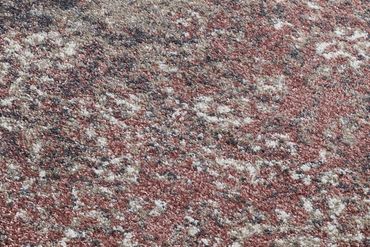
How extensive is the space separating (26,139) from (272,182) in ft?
4.41

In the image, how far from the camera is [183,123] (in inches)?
138

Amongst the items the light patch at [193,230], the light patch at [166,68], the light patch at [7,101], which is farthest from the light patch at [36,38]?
the light patch at [193,230]

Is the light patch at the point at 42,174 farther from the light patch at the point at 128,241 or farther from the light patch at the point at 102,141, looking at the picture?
the light patch at the point at 128,241

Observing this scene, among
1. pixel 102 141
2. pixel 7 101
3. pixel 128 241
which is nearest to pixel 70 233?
pixel 128 241

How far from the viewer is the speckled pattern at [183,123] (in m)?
3.11

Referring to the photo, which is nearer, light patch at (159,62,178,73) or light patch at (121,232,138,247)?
light patch at (121,232,138,247)

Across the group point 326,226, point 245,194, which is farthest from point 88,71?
point 326,226

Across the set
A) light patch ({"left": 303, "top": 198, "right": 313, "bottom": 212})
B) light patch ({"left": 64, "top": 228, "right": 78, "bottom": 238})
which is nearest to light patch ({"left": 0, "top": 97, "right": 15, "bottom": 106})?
light patch ({"left": 64, "top": 228, "right": 78, "bottom": 238})

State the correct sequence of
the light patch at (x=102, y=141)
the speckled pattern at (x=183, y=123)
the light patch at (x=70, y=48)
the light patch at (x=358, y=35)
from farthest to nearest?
the light patch at (x=358, y=35) → the light patch at (x=70, y=48) → the light patch at (x=102, y=141) → the speckled pattern at (x=183, y=123)

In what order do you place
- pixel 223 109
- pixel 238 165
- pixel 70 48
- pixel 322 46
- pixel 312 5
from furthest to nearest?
1. pixel 312 5
2. pixel 322 46
3. pixel 70 48
4. pixel 223 109
5. pixel 238 165

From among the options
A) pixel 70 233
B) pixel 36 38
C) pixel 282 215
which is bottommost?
pixel 70 233

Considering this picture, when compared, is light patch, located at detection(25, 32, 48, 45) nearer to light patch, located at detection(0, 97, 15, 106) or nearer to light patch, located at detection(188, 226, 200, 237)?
light patch, located at detection(0, 97, 15, 106)

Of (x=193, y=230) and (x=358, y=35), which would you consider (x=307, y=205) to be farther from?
(x=358, y=35)

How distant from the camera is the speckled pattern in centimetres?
311
